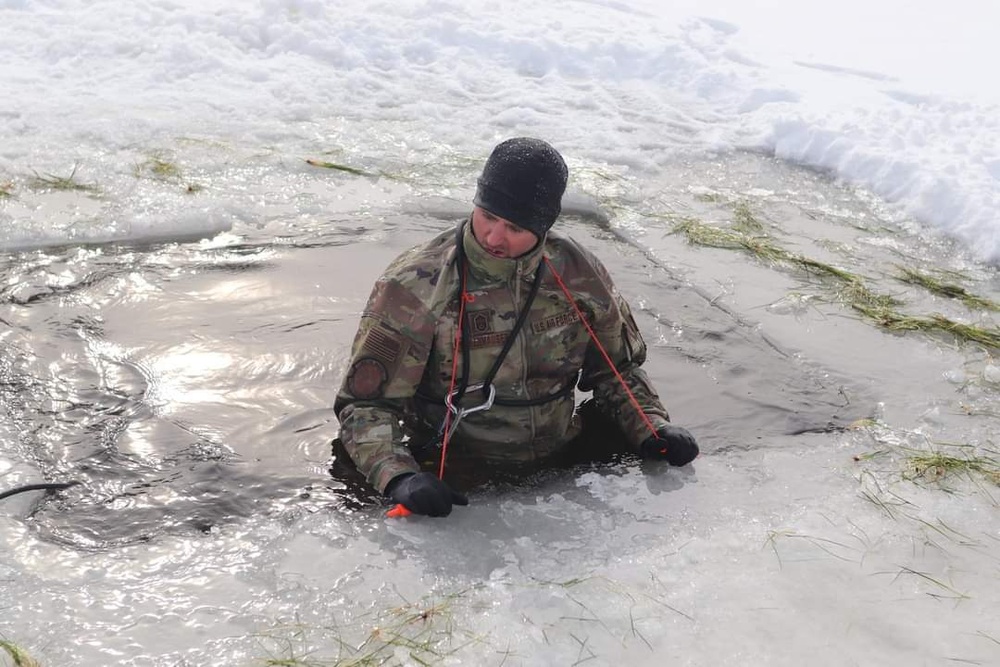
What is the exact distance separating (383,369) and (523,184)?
778 millimetres

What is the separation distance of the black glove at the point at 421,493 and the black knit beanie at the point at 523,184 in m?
0.86

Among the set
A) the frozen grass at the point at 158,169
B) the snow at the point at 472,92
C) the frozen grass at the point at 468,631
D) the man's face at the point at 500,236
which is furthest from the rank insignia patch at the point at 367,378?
the frozen grass at the point at 158,169

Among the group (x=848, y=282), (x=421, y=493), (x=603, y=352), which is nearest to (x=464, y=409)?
(x=421, y=493)

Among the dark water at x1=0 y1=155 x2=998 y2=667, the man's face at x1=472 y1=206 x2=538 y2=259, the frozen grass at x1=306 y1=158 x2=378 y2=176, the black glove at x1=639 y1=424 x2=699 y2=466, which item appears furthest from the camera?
the frozen grass at x1=306 y1=158 x2=378 y2=176

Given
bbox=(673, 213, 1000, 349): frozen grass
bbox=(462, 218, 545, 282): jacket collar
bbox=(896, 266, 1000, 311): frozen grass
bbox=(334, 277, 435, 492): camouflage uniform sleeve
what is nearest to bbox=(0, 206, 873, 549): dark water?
bbox=(334, 277, 435, 492): camouflage uniform sleeve

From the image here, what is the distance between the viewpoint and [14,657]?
247 cm

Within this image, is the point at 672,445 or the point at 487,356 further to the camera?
the point at 672,445

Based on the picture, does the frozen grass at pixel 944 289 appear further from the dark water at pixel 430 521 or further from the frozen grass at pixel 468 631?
the frozen grass at pixel 468 631

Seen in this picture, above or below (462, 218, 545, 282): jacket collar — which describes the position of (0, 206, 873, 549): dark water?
below

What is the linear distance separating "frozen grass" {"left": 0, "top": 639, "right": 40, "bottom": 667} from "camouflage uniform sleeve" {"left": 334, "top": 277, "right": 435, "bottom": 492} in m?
1.12

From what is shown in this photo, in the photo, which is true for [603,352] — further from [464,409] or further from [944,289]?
[944,289]

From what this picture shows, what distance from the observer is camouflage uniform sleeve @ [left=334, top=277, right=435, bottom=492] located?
3.24 meters

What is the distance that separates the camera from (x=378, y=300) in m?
3.30

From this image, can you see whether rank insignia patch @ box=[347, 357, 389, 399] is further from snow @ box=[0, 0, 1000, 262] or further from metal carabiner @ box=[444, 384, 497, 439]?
snow @ box=[0, 0, 1000, 262]
